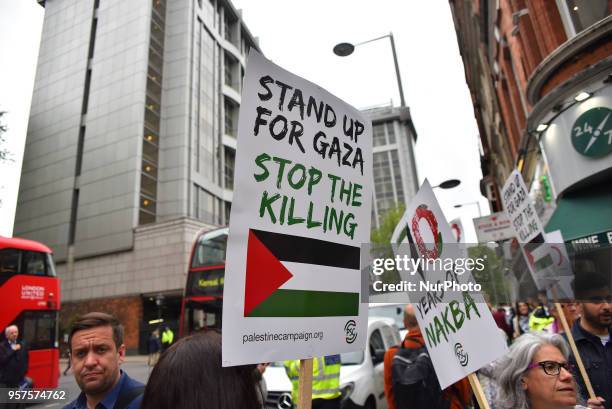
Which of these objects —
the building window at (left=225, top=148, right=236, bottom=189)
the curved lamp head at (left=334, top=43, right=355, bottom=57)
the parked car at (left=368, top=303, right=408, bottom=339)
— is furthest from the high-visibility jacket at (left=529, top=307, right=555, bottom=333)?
the building window at (left=225, top=148, right=236, bottom=189)

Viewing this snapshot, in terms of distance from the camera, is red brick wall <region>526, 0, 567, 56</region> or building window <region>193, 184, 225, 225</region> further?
building window <region>193, 184, 225, 225</region>

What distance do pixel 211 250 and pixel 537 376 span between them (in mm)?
10471

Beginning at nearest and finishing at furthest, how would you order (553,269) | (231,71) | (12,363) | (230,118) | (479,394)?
(479,394), (553,269), (12,363), (230,118), (231,71)

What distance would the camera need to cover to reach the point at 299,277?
1.98 metres

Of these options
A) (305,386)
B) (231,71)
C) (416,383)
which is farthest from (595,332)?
(231,71)

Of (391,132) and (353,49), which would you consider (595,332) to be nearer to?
(353,49)

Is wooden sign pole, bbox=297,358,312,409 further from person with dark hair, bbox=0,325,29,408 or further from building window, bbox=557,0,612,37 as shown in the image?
building window, bbox=557,0,612,37

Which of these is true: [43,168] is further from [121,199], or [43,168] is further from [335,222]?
[121,199]

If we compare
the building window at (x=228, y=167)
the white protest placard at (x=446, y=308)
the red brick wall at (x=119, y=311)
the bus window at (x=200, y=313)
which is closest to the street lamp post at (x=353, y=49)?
the bus window at (x=200, y=313)

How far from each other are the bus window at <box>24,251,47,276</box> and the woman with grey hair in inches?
437

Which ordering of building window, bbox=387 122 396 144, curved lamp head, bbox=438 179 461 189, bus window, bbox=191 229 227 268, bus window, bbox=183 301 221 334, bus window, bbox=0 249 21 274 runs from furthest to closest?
building window, bbox=387 122 396 144
curved lamp head, bbox=438 179 461 189
bus window, bbox=191 229 227 268
bus window, bbox=183 301 221 334
bus window, bbox=0 249 21 274

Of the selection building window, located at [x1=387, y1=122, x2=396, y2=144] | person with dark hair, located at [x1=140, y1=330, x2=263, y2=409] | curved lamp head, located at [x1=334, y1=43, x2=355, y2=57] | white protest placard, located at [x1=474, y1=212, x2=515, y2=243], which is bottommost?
person with dark hair, located at [x1=140, y1=330, x2=263, y2=409]

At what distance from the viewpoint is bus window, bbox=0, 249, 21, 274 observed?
30.1 ft

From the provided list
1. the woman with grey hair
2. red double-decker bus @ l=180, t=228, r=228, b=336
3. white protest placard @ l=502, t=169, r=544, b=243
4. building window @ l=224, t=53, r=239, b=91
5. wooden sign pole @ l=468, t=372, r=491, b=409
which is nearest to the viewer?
the woman with grey hair
